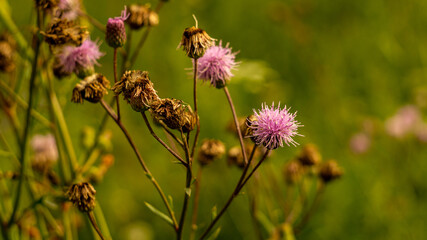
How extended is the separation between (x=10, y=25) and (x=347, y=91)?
165 inches

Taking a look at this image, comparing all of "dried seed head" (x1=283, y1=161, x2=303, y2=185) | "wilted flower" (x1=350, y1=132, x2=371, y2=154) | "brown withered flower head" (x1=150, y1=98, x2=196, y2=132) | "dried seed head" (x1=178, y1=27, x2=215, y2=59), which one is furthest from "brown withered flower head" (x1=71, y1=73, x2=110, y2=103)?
"wilted flower" (x1=350, y1=132, x2=371, y2=154)

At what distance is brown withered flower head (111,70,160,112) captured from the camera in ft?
5.91

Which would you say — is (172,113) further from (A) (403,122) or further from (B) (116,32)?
(A) (403,122)

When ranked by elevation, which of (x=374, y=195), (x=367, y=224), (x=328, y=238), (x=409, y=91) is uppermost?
(x=409, y=91)

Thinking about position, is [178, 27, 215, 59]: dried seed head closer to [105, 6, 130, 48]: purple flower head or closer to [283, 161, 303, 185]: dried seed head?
[105, 6, 130, 48]: purple flower head

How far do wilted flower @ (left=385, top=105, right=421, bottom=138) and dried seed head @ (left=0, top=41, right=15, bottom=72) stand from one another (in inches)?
143

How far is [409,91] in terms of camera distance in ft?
17.8

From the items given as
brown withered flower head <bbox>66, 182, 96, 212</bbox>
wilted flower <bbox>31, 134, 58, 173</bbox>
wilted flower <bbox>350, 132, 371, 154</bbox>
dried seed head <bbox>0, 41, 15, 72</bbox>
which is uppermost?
wilted flower <bbox>350, 132, 371, 154</bbox>

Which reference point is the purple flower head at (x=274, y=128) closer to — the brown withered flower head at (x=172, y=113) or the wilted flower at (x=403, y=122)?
the brown withered flower head at (x=172, y=113)

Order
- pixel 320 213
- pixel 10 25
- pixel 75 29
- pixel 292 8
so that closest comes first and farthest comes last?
pixel 75 29 < pixel 10 25 < pixel 320 213 < pixel 292 8

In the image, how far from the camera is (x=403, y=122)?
4656 millimetres

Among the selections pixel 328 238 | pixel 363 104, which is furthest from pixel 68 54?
pixel 363 104

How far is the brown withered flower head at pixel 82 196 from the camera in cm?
192

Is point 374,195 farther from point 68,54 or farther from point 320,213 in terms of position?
point 68,54
